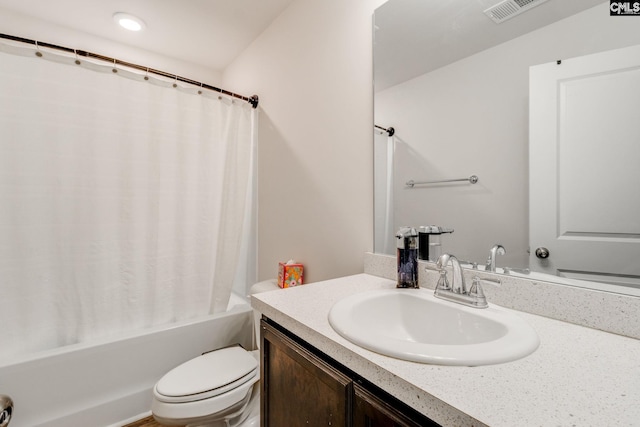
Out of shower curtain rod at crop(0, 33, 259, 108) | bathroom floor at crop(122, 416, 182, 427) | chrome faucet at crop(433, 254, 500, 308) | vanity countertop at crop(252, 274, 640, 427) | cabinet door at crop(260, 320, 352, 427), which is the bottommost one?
bathroom floor at crop(122, 416, 182, 427)

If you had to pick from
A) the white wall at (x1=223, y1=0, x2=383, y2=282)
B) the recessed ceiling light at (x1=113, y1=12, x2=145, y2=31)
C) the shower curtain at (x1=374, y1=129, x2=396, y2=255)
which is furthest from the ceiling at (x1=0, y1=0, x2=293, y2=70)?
the shower curtain at (x1=374, y1=129, x2=396, y2=255)

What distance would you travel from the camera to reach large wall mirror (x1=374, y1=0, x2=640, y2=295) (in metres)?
0.71

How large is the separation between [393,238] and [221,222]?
1.14 meters

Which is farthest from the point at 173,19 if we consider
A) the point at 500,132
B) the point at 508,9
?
the point at 500,132

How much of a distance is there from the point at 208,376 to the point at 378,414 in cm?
99

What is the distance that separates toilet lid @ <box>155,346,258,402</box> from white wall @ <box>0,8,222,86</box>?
2274 millimetres

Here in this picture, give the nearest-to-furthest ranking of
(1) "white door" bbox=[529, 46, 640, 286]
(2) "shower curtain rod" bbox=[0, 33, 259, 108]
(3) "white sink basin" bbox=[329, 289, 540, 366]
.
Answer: (3) "white sink basin" bbox=[329, 289, 540, 366], (1) "white door" bbox=[529, 46, 640, 286], (2) "shower curtain rod" bbox=[0, 33, 259, 108]

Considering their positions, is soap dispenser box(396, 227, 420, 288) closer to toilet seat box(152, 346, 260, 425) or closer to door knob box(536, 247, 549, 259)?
door knob box(536, 247, 549, 259)

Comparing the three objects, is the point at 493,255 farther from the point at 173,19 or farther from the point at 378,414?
the point at 173,19

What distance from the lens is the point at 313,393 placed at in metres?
0.69

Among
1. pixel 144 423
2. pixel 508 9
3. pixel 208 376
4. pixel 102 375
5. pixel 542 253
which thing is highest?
pixel 508 9

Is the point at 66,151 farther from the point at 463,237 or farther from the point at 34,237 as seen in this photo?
the point at 463,237

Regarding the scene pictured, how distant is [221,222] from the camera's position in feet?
6.02

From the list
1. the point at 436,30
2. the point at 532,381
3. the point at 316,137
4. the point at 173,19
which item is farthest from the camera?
the point at 173,19
